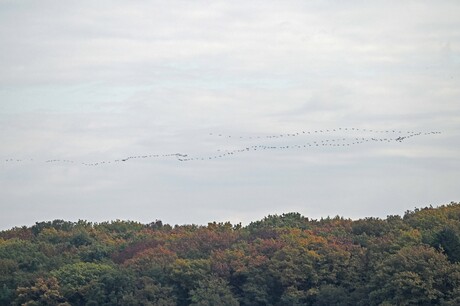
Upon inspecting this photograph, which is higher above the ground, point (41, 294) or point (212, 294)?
point (41, 294)

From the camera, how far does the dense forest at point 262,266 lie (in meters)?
80.2

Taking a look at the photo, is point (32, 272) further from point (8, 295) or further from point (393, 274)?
point (393, 274)

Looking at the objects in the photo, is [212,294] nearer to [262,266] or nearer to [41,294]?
[262,266]

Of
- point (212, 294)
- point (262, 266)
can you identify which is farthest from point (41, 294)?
point (262, 266)

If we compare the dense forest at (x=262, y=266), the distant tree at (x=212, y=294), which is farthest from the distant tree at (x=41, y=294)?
the distant tree at (x=212, y=294)

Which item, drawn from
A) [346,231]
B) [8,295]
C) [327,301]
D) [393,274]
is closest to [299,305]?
[327,301]

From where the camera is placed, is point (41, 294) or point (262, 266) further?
point (41, 294)

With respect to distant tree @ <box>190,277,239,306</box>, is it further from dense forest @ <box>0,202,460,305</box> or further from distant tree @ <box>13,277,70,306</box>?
distant tree @ <box>13,277,70,306</box>

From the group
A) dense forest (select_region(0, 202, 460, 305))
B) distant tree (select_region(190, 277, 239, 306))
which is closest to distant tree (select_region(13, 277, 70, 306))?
dense forest (select_region(0, 202, 460, 305))

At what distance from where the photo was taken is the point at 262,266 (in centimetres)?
9281

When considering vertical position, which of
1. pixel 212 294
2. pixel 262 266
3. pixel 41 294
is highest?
pixel 262 266

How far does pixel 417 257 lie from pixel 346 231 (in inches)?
871

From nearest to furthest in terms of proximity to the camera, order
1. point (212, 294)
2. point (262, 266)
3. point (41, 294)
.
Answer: point (212, 294) → point (262, 266) → point (41, 294)

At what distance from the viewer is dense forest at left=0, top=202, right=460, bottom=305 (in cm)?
8019
